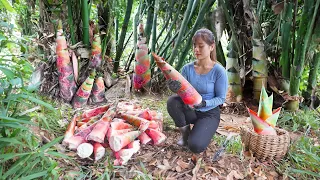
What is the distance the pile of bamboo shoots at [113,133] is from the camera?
1.41 m

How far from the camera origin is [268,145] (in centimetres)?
151

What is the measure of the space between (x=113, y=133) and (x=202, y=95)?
0.53 m

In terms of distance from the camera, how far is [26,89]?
1099mm

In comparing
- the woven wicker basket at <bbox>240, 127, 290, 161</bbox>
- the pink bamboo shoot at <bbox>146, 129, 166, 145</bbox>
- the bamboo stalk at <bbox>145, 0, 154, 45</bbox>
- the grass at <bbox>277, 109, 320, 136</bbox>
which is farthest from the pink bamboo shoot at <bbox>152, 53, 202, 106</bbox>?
the bamboo stalk at <bbox>145, 0, 154, 45</bbox>

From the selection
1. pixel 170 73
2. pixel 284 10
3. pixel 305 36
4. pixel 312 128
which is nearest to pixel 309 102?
pixel 312 128

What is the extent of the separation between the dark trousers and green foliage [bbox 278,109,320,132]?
2.46 feet

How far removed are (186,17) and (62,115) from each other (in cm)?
124

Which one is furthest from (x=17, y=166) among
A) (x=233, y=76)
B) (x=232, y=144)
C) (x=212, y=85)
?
(x=233, y=76)

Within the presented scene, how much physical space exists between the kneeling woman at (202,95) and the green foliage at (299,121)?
2.46 feet

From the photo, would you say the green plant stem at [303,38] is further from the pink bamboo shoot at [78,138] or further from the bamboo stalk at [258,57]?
the pink bamboo shoot at [78,138]

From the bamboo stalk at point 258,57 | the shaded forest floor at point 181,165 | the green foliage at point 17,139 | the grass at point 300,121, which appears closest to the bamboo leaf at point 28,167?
the green foliage at point 17,139

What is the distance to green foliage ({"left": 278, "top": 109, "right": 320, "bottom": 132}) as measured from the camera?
6.45ft

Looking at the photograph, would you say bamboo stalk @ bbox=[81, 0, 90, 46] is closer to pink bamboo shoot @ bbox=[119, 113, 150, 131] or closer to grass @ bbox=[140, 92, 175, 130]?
grass @ bbox=[140, 92, 175, 130]

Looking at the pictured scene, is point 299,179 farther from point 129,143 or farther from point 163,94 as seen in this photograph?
point 163,94
